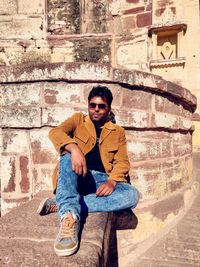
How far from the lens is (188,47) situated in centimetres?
630

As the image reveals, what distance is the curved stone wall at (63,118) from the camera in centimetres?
285

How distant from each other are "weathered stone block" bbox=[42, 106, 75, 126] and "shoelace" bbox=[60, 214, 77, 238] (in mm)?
1128

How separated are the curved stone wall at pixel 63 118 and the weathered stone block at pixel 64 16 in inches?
182

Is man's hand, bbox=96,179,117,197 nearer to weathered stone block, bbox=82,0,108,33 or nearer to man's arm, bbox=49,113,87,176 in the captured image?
man's arm, bbox=49,113,87,176

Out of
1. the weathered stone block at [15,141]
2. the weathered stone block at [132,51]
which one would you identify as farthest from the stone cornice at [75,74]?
the weathered stone block at [132,51]

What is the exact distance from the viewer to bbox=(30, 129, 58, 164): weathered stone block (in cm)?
291

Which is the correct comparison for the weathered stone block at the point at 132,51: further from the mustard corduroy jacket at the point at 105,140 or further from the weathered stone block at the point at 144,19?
the mustard corduroy jacket at the point at 105,140

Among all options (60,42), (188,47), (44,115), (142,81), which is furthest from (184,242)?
(60,42)

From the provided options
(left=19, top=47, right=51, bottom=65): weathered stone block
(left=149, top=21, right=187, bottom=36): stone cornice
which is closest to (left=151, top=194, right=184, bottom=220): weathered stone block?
(left=149, top=21, right=187, bottom=36): stone cornice

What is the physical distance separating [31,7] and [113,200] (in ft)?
20.5

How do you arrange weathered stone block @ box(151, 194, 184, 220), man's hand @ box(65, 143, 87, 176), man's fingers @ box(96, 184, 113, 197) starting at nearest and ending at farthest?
man's hand @ box(65, 143, 87, 176), man's fingers @ box(96, 184, 113, 197), weathered stone block @ box(151, 194, 184, 220)

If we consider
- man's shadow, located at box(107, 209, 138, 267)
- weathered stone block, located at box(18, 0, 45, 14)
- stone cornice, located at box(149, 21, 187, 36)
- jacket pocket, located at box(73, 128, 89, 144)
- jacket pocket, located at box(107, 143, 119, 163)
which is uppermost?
weathered stone block, located at box(18, 0, 45, 14)

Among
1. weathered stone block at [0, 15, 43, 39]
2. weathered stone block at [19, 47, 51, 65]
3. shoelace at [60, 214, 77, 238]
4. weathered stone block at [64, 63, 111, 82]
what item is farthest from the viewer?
weathered stone block at [0, 15, 43, 39]

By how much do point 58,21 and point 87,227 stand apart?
6.26 metres
